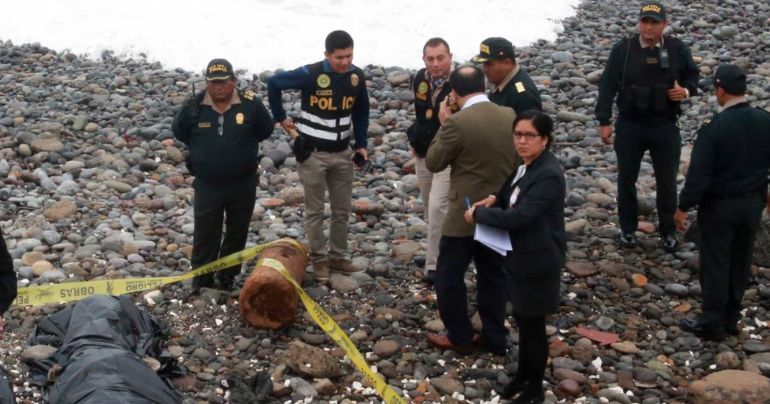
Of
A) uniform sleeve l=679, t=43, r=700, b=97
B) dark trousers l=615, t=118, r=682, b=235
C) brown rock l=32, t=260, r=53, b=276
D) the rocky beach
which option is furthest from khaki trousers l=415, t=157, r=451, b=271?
brown rock l=32, t=260, r=53, b=276

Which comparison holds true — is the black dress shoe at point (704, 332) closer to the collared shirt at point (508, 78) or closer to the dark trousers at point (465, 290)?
the dark trousers at point (465, 290)

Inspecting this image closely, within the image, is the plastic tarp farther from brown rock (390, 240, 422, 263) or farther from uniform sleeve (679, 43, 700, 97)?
uniform sleeve (679, 43, 700, 97)

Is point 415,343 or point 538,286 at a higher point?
point 538,286

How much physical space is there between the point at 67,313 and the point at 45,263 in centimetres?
156

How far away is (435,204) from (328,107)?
3.64 ft

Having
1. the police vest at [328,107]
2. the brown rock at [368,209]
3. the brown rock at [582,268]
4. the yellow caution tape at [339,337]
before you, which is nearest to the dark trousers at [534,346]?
the yellow caution tape at [339,337]

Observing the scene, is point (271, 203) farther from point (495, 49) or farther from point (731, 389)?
point (731, 389)

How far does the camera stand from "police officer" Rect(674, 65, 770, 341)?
6672mm

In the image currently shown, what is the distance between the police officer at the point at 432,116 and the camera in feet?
24.1

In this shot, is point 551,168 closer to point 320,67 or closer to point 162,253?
point 320,67

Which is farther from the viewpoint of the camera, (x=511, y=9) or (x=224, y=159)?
(x=511, y=9)

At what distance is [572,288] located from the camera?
308 inches

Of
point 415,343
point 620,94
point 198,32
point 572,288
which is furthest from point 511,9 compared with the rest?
point 415,343

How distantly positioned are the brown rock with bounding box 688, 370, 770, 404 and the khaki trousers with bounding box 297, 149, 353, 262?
9.98 feet
